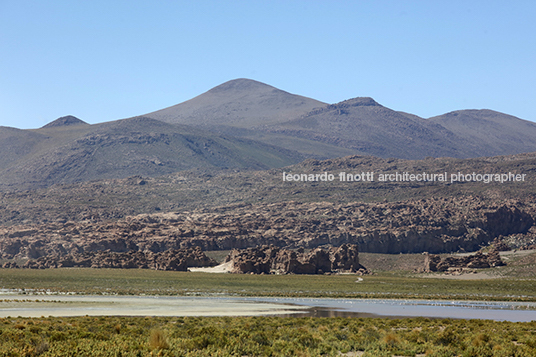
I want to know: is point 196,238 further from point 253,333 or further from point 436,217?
point 253,333

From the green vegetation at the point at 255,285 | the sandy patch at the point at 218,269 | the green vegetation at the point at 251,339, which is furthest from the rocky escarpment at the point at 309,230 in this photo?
the green vegetation at the point at 251,339

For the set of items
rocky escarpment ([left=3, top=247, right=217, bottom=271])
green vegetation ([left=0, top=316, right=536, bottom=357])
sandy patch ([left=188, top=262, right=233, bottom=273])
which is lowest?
sandy patch ([left=188, top=262, right=233, bottom=273])

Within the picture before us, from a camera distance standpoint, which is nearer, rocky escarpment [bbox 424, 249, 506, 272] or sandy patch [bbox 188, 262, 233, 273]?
sandy patch [bbox 188, 262, 233, 273]

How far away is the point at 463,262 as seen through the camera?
126 metres

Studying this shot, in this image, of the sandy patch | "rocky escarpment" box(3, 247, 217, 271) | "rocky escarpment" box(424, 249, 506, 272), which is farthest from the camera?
"rocky escarpment" box(424, 249, 506, 272)

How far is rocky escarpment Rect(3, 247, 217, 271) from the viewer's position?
115125 mm

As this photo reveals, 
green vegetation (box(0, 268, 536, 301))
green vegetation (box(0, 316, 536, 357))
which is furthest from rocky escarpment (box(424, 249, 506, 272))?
green vegetation (box(0, 316, 536, 357))

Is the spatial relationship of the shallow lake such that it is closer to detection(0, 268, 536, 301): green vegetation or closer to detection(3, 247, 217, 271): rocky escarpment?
detection(0, 268, 536, 301): green vegetation

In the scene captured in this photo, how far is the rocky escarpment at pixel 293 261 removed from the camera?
370 feet

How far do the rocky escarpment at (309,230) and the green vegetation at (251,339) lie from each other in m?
109

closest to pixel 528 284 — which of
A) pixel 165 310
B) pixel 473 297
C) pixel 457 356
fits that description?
pixel 473 297

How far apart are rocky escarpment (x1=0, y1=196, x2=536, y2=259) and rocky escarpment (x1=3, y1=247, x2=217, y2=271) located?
19301 mm

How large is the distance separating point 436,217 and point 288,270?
74.3m

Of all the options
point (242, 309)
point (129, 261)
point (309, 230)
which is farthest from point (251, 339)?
point (309, 230)
